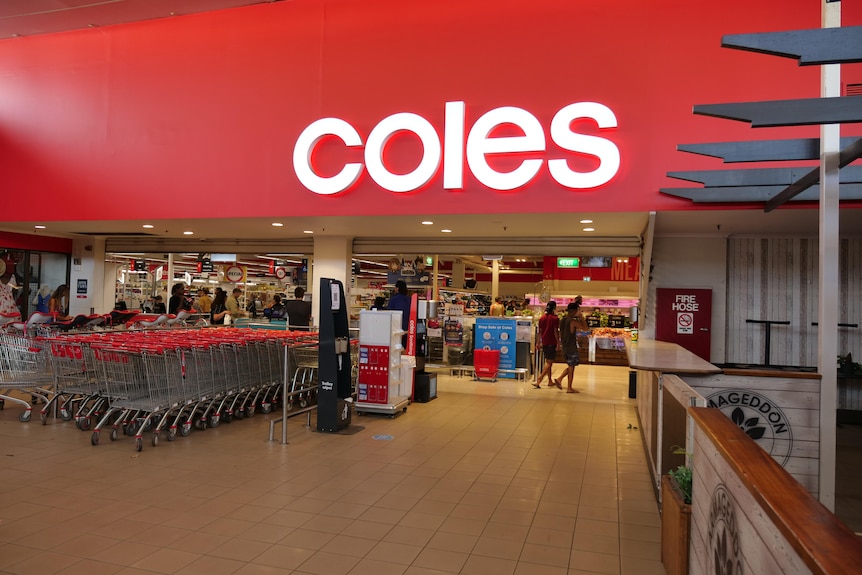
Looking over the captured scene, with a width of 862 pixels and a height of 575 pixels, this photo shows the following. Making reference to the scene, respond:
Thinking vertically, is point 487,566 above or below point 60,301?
below

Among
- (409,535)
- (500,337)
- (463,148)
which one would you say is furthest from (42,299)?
(409,535)

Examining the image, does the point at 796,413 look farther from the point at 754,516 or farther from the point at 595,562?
the point at 754,516

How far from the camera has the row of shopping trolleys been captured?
6.43 meters

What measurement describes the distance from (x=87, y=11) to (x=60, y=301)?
643 centimetres

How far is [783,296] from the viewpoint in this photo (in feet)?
29.4

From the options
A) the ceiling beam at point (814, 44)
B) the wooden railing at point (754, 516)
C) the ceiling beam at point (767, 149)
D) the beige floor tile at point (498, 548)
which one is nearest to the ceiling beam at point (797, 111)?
the ceiling beam at point (814, 44)

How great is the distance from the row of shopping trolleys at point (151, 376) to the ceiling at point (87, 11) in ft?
16.6

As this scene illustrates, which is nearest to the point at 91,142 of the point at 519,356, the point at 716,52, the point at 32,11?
the point at 32,11

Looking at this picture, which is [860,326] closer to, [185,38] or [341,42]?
[341,42]

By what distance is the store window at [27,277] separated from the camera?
42.1ft

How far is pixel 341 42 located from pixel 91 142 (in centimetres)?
480

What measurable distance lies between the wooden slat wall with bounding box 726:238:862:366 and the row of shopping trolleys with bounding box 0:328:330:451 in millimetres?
6477

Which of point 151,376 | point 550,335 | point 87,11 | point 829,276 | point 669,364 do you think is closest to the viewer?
point 829,276

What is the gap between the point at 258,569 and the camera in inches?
138
